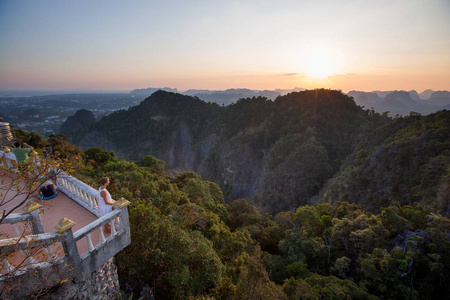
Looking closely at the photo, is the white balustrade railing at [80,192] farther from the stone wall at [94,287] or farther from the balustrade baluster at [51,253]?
the balustrade baluster at [51,253]

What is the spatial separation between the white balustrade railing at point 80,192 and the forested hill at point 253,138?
3964 cm

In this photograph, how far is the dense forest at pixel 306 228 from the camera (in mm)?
9242

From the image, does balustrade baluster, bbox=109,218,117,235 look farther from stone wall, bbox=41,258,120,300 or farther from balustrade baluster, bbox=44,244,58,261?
balustrade baluster, bbox=44,244,58,261

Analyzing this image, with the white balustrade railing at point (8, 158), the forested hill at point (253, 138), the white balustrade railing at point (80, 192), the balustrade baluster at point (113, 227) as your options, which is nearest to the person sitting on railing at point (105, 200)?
the balustrade baluster at point (113, 227)

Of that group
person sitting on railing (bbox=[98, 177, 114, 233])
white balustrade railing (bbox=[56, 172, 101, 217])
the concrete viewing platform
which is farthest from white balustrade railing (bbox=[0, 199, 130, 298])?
white balustrade railing (bbox=[56, 172, 101, 217])

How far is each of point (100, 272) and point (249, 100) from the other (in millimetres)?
68728

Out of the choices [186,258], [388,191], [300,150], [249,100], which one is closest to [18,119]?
[249,100]

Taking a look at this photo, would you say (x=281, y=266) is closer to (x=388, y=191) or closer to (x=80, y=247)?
(x=80, y=247)

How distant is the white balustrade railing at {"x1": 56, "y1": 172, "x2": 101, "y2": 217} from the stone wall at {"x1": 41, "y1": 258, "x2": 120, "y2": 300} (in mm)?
1878

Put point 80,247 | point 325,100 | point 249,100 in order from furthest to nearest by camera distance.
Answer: point 249,100 < point 325,100 < point 80,247

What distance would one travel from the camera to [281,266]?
1641 centimetres

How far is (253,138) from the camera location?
58781mm

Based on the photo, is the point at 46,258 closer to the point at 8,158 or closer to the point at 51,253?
the point at 51,253

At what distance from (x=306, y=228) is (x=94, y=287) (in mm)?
19391
